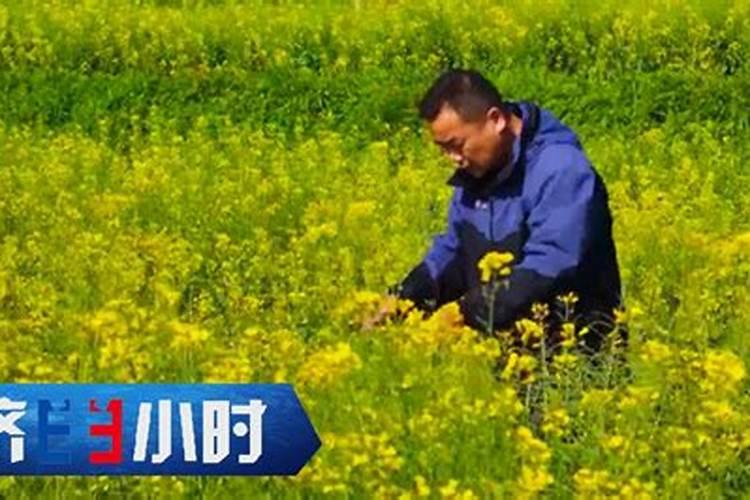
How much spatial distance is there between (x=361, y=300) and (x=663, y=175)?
212 inches

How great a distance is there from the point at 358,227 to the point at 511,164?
2.71 meters

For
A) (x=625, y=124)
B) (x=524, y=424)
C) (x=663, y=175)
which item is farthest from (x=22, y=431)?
(x=625, y=124)

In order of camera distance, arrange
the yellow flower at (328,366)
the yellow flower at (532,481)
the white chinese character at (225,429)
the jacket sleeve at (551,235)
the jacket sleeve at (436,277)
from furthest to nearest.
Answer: the jacket sleeve at (436,277) < the jacket sleeve at (551,235) < the yellow flower at (328,366) < the white chinese character at (225,429) < the yellow flower at (532,481)

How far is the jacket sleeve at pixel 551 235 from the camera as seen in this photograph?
510 cm

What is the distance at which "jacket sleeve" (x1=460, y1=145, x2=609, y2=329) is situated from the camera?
5.10 meters

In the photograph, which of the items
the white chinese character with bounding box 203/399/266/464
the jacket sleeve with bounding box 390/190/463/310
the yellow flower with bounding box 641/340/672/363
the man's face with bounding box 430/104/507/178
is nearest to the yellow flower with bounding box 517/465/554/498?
the yellow flower with bounding box 641/340/672/363

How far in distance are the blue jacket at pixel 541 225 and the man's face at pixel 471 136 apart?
0.07m

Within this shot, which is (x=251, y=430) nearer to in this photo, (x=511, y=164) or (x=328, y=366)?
(x=328, y=366)

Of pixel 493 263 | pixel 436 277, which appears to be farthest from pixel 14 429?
pixel 436 277

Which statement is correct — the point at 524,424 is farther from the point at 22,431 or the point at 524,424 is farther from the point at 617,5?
the point at 617,5

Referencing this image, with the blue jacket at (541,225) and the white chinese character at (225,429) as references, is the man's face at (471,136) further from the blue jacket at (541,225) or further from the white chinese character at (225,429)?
the white chinese character at (225,429)

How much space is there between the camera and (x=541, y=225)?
5.17 metres

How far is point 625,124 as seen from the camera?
44.0ft

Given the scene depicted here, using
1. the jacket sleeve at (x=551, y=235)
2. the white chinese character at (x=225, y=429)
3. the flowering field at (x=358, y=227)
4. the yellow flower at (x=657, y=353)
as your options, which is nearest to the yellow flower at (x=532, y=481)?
the flowering field at (x=358, y=227)
